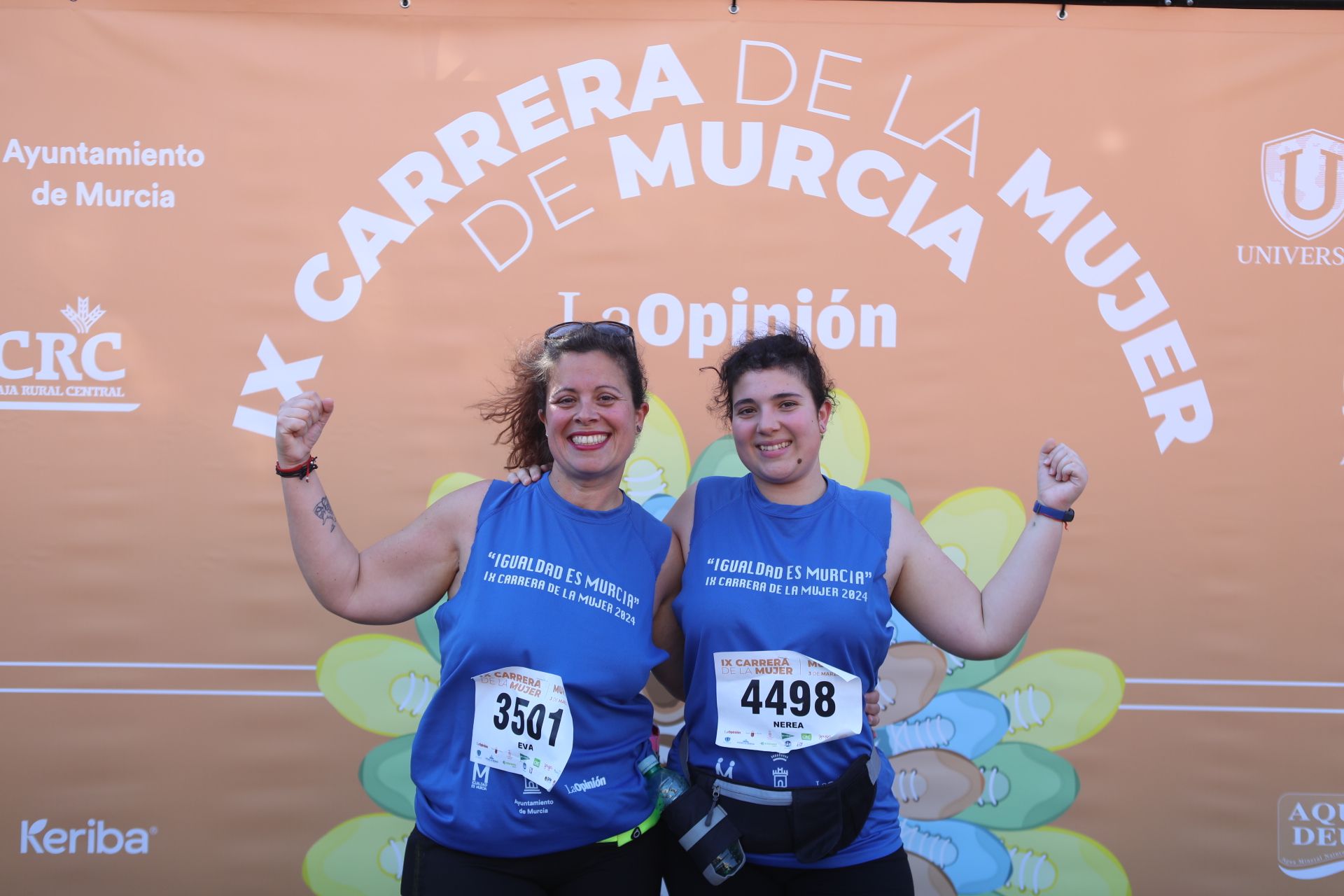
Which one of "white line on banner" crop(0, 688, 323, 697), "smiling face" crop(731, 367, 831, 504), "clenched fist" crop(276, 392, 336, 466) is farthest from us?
"white line on banner" crop(0, 688, 323, 697)

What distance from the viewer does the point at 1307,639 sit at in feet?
9.59

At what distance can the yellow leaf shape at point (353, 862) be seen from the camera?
2.91m

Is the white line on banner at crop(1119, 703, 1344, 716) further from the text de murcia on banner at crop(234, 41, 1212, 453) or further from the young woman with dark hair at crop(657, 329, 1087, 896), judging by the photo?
the young woman with dark hair at crop(657, 329, 1087, 896)

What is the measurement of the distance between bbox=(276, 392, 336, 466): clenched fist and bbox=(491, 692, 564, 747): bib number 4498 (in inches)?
25.7

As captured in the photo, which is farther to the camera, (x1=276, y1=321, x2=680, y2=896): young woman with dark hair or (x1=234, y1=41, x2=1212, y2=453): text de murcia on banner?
(x1=234, y1=41, x2=1212, y2=453): text de murcia on banner

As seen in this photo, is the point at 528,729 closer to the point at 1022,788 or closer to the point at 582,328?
the point at 582,328

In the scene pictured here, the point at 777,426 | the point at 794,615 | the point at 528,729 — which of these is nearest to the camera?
the point at 528,729

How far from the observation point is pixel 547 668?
1.80 metres

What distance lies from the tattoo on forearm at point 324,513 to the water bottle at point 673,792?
0.84 m

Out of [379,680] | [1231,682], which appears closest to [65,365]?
[379,680]

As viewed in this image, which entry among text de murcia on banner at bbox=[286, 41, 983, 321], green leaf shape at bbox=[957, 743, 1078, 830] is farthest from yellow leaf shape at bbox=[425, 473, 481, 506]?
green leaf shape at bbox=[957, 743, 1078, 830]

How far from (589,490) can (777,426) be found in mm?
442

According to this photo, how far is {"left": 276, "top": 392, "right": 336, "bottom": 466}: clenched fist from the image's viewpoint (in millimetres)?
1784

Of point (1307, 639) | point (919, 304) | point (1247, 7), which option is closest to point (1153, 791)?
point (1307, 639)
